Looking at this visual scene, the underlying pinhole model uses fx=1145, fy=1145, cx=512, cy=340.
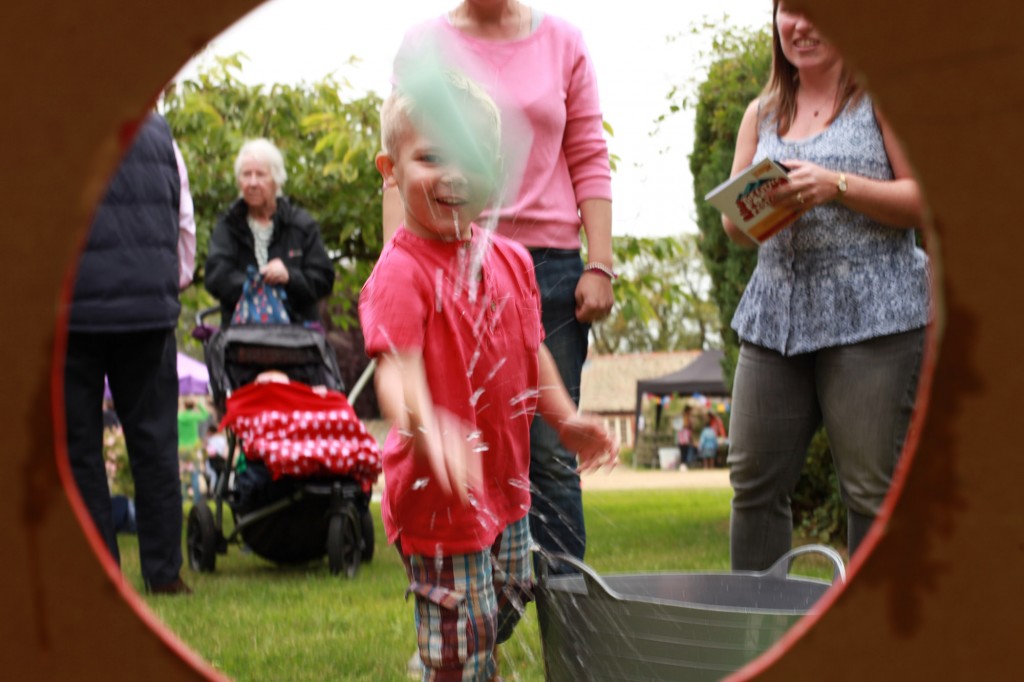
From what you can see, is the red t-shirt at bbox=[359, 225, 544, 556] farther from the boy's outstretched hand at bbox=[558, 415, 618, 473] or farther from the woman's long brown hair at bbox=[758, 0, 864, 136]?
the woman's long brown hair at bbox=[758, 0, 864, 136]

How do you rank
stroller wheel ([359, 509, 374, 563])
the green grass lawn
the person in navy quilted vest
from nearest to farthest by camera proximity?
1. the green grass lawn
2. the person in navy quilted vest
3. stroller wheel ([359, 509, 374, 563])

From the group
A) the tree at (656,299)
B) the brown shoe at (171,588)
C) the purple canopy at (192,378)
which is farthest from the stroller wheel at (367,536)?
the purple canopy at (192,378)

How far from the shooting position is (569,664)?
6.91ft

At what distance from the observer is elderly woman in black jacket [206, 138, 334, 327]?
4637mm

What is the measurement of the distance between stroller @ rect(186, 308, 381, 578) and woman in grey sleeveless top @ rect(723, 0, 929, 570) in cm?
242

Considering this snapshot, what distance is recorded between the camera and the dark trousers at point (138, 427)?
12.4 feet

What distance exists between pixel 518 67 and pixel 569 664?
4.21ft

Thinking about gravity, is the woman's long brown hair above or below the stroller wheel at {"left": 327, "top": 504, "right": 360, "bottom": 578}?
above

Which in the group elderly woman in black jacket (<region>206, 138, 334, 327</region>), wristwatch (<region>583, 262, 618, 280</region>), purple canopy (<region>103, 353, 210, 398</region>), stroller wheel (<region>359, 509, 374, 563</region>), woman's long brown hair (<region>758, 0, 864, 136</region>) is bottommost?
stroller wheel (<region>359, 509, 374, 563</region>)

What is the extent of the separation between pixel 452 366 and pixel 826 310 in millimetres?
914

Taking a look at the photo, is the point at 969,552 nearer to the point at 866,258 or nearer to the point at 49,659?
the point at 49,659

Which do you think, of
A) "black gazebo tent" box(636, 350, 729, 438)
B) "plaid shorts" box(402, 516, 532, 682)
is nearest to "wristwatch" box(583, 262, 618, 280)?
"plaid shorts" box(402, 516, 532, 682)

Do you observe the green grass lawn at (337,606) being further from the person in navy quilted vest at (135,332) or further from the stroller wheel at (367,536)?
the person in navy quilted vest at (135,332)

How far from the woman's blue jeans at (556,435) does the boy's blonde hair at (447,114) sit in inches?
19.4
